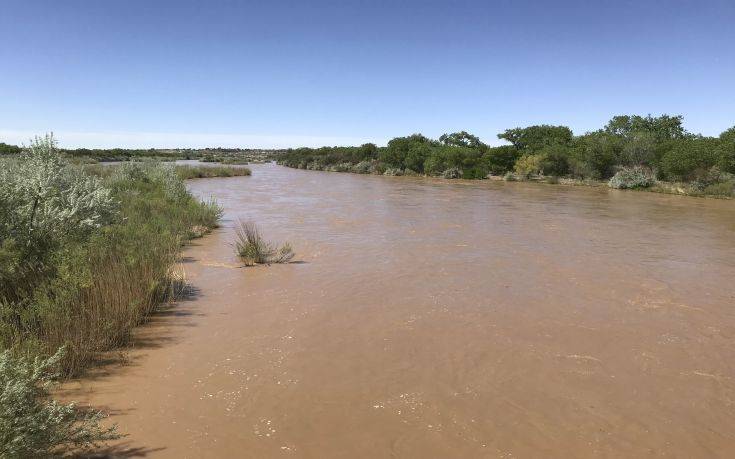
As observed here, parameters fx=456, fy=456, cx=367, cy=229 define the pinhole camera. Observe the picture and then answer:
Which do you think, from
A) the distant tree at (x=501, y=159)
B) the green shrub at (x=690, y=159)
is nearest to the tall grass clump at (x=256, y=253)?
the green shrub at (x=690, y=159)

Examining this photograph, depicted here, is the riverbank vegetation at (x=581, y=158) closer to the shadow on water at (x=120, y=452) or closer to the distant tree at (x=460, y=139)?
the distant tree at (x=460, y=139)

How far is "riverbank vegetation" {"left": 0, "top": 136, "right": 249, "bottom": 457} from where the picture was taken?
3.31 meters

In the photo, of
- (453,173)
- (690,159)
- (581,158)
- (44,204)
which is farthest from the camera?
(453,173)

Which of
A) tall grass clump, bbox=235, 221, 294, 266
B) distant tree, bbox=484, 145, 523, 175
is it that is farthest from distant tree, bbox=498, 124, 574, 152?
tall grass clump, bbox=235, 221, 294, 266

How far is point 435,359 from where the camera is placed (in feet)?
18.5

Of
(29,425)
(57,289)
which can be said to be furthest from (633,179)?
(29,425)

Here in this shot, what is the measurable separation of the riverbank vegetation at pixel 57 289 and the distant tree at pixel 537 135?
55431 mm

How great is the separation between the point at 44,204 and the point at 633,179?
3824cm

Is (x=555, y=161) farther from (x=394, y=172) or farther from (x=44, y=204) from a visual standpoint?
(x=44, y=204)

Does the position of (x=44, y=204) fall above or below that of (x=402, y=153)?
below

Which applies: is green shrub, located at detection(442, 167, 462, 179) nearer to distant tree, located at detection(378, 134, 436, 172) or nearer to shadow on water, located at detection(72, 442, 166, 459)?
distant tree, located at detection(378, 134, 436, 172)

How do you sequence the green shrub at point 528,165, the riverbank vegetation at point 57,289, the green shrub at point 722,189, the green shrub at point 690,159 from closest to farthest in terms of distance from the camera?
the riverbank vegetation at point 57,289
the green shrub at point 722,189
the green shrub at point 690,159
the green shrub at point 528,165

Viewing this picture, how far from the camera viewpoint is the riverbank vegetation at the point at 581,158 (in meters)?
32.1

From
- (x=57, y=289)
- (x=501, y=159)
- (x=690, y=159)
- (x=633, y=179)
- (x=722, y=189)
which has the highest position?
(x=501, y=159)
